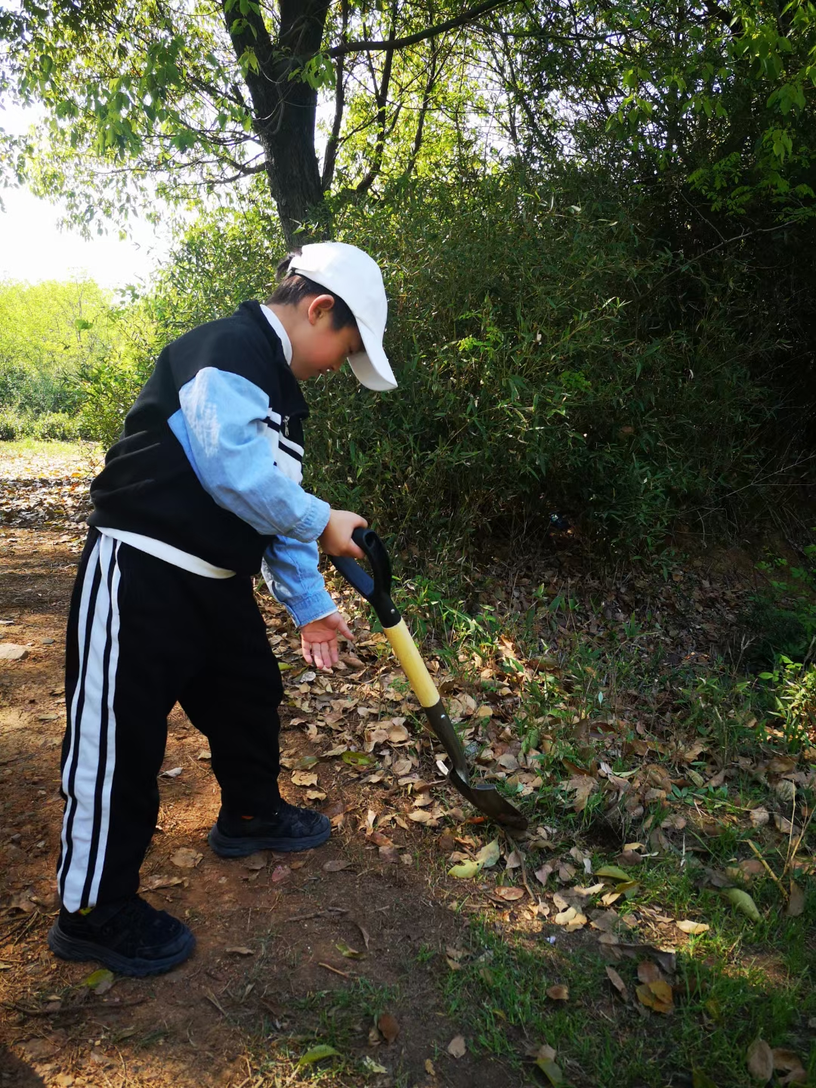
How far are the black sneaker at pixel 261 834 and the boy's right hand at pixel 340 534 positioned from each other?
114 cm

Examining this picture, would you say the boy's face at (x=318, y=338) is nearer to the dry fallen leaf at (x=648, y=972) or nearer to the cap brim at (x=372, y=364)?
the cap brim at (x=372, y=364)

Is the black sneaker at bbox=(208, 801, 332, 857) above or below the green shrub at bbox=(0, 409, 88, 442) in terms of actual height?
below

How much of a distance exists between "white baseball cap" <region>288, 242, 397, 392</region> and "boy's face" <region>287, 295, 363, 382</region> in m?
0.04

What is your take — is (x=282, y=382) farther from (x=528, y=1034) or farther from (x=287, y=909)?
(x=528, y=1034)

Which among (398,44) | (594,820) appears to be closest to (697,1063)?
(594,820)

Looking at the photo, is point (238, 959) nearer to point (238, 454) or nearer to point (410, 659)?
point (410, 659)

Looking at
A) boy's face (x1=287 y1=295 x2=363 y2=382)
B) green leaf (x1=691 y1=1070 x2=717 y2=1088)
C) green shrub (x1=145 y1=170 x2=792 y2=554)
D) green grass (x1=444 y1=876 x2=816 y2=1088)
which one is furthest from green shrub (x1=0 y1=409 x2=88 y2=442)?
green leaf (x1=691 y1=1070 x2=717 y2=1088)

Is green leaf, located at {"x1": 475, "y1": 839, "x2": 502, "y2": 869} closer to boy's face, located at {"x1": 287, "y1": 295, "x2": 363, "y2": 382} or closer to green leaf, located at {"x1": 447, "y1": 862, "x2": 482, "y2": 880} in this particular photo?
green leaf, located at {"x1": 447, "y1": 862, "x2": 482, "y2": 880}

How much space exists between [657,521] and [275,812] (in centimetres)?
384

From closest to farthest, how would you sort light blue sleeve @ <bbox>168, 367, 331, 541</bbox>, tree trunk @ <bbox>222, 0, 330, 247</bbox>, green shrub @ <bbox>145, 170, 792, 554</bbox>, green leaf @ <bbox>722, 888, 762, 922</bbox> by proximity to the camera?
light blue sleeve @ <bbox>168, 367, 331, 541</bbox>
green leaf @ <bbox>722, 888, 762, 922</bbox>
green shrub @ <bbox>145, 170, 792, 554</bbox>
tree trunk @ <bbox>222, 0, 330, 247</bbox>

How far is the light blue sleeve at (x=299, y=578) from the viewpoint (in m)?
2.28

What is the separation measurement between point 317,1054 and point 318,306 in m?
1.99

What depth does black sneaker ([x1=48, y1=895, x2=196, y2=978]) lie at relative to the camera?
2.15 metres

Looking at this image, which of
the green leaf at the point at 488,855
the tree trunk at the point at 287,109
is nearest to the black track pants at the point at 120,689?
the green leaf at the point at 488,855
